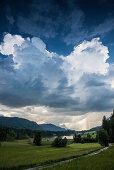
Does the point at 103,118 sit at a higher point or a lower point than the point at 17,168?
higher

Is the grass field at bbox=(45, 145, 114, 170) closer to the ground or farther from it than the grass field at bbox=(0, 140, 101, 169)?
farther from it

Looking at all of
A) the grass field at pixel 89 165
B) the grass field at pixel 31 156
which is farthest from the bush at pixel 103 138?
the grass field at pixel 89 165

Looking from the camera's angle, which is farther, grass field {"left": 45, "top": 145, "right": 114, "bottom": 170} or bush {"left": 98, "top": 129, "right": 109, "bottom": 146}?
bush {"left": 98, "top": 129, "right": 109, "bottom": 146}

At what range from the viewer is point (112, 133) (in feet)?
371

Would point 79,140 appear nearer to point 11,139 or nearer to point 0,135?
point 11,139

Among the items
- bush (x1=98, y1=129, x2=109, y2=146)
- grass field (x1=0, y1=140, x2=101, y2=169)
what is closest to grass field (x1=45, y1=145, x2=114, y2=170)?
grass field (x1=0, y1=140, x2=101, y2=169)

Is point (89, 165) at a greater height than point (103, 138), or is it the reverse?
point (89, 165)

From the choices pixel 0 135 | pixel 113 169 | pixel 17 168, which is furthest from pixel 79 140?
pixel 113 169

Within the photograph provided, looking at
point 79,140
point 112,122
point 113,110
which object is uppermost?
point 113,110

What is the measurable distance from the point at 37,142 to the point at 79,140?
5636 cm

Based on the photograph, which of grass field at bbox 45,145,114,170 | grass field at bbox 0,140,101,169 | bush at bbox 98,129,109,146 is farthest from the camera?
bush at bbox 98,129,109,146

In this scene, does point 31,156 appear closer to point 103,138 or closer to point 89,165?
point 89,165

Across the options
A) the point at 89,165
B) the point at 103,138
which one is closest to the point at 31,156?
the point at 89,165

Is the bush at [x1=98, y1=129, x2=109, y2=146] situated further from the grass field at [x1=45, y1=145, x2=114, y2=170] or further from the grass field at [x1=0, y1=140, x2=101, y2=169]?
the grass field at [x1=45, y1=145, x2=114, y2=170]
